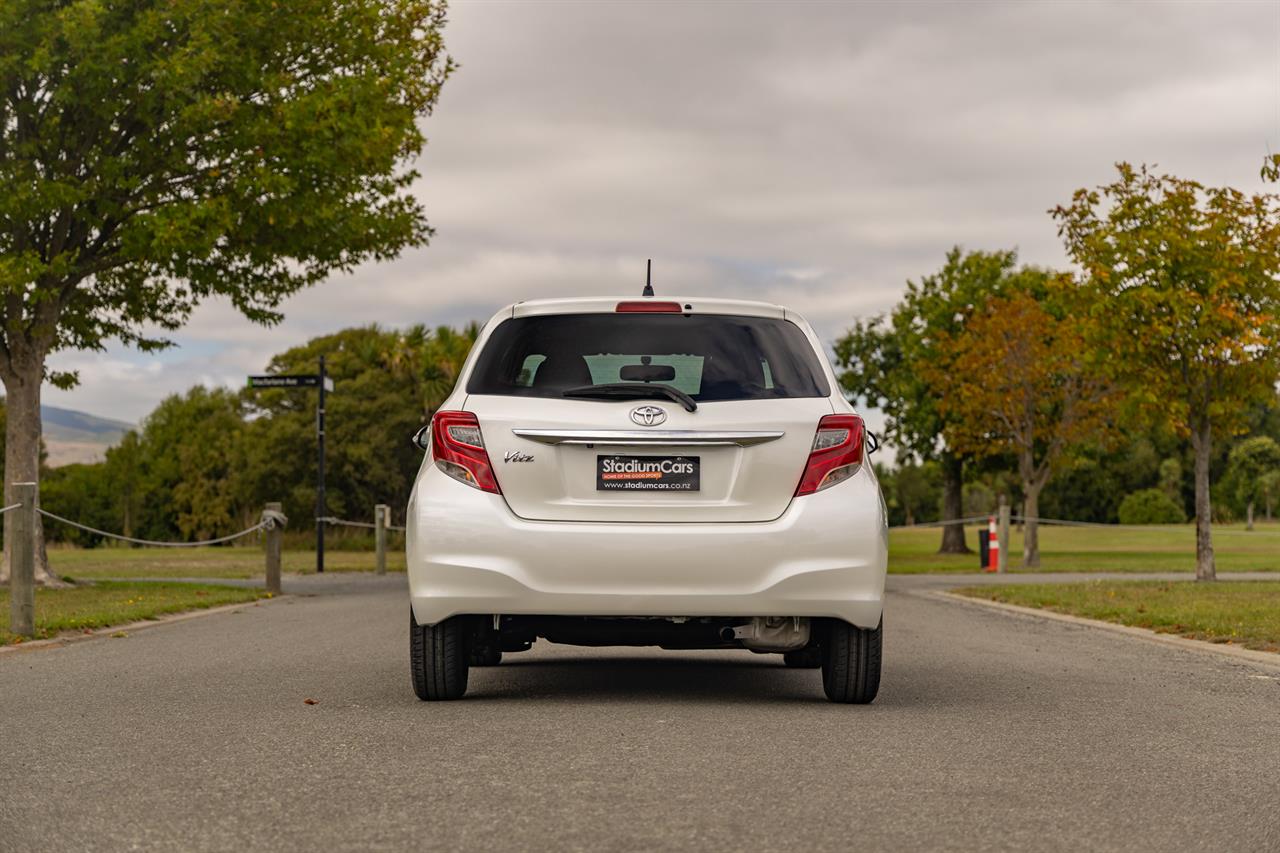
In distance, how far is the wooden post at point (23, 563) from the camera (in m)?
11.4

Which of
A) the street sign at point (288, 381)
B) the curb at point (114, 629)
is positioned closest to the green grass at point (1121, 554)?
the street sign at point (288, 381)

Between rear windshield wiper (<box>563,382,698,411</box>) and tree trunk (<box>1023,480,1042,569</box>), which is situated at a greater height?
rear windshield wiper (<box>563,382,698,411</box>)

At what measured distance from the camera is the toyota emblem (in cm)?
689

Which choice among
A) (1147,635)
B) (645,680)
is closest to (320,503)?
(1147,635)

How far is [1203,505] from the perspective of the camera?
22.5 m

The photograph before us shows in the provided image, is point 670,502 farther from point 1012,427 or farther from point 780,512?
point 1012,427

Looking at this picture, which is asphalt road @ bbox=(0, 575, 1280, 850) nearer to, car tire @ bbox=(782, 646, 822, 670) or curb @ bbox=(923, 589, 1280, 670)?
car tire @ bbox=(782, 646, 822, 670)

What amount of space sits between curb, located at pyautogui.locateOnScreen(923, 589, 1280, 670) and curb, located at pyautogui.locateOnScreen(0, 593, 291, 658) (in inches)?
325

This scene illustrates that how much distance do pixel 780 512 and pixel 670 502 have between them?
1.62 ft

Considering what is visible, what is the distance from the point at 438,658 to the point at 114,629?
263 inches

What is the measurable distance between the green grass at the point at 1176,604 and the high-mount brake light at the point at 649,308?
239 inches

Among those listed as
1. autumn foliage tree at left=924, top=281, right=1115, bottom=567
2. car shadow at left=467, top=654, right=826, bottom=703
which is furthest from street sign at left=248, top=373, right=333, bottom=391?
autumn foliage tree at left=924, top=281, right=1115, bottom=567

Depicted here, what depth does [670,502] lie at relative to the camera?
6875 mm

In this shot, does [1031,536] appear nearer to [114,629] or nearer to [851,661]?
[114,629]
